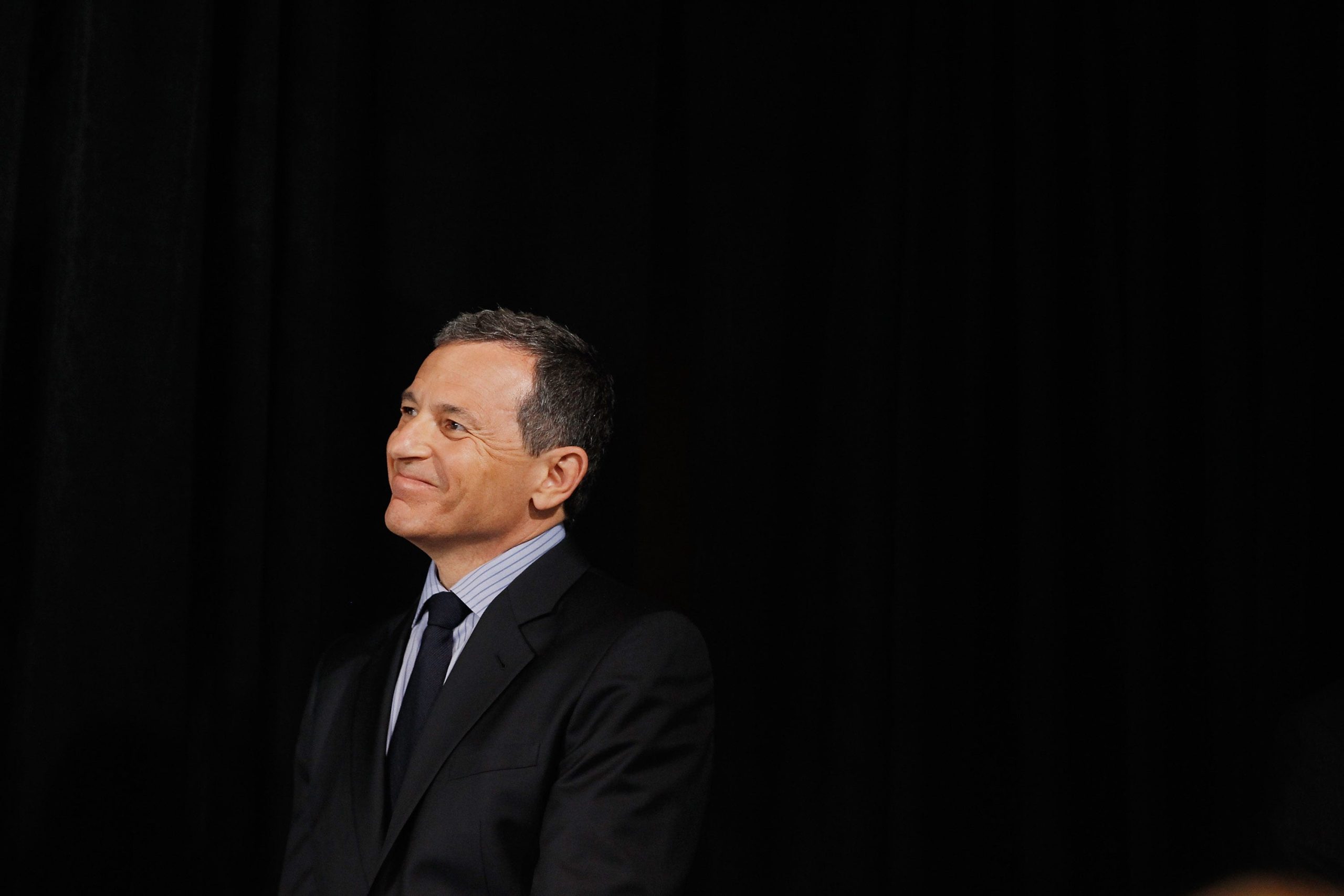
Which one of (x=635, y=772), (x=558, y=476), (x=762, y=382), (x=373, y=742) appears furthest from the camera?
(x=762, y=382)

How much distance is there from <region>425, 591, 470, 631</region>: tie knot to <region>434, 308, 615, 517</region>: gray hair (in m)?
0.22

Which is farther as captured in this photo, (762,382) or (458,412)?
(762,382)

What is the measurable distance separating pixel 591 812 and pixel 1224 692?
1.15m

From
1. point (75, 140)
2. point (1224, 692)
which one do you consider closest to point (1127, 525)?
point (1224, 692)

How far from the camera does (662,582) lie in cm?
241

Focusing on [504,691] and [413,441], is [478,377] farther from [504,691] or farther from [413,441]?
[504,691]

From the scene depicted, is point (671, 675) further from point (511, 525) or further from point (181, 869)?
point (181, 869)

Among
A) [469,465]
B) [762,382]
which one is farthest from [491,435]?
[762,382]

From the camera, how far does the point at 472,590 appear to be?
1569 mm

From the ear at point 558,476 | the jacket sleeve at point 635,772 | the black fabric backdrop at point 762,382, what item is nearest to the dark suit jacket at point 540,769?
the jacket sleeve at point 635,772

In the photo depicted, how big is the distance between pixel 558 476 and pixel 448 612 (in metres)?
0.23

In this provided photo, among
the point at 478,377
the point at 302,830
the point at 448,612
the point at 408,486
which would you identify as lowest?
the point at 302,830

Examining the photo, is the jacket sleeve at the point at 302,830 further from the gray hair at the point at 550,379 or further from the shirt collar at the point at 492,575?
the gray hair at the point at 550,379

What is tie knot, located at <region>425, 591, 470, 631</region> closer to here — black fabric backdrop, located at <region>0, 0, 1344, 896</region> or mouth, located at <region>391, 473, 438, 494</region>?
mouth, located at <region>391, 473, 438, 494</region>
